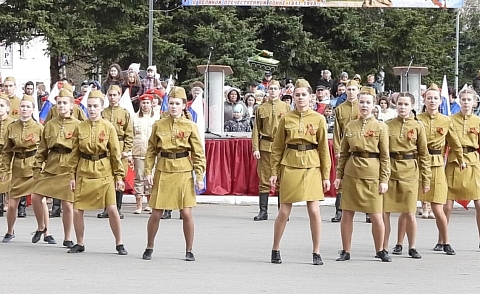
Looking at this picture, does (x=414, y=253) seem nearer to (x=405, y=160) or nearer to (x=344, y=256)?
(x=344, y=256)

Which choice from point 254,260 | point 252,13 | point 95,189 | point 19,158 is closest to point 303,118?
point 254,260

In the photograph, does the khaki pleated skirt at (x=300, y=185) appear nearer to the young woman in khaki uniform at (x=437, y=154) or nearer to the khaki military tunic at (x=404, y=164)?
the khaki military tunic at (x=404, y=164)

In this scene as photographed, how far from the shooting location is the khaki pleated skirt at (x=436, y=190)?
1201 centimetres

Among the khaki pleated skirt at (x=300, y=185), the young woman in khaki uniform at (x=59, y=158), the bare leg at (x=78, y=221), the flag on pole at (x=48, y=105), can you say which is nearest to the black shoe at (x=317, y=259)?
the khaki pleated skirt at (x=300, y=185)

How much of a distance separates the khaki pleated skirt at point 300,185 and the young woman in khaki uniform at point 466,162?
2.19m

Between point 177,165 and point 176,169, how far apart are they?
45 mm

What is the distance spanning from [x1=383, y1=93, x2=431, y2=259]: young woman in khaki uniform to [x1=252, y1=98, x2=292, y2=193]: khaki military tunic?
356 centimetres

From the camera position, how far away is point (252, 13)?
32.4 metres

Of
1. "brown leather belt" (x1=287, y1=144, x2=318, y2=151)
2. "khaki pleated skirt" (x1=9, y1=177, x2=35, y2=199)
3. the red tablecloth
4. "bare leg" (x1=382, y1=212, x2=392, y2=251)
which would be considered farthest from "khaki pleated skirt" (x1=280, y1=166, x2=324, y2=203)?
the red tablecloth

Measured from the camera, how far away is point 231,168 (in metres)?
17.9

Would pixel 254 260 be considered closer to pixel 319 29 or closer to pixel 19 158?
pixel 19 158

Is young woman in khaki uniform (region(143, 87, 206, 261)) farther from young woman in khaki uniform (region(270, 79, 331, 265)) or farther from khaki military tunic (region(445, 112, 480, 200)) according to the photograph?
khaki military tunic (region(445, 112, 480, 200))

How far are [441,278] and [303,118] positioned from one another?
227cm

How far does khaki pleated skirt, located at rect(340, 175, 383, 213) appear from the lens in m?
11.1
